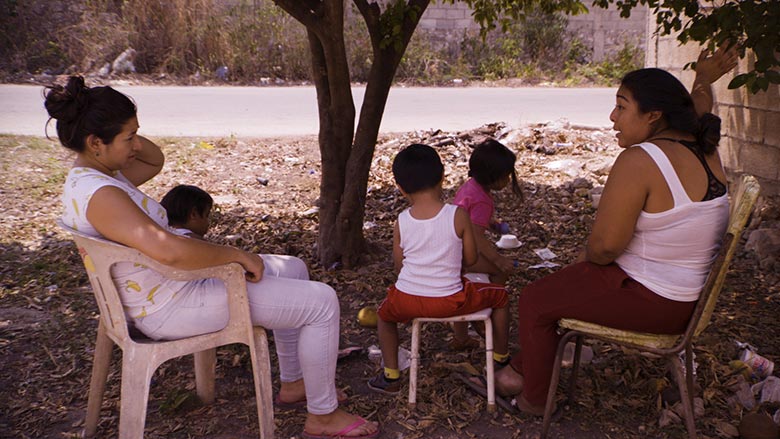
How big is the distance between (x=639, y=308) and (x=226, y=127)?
26.1ft

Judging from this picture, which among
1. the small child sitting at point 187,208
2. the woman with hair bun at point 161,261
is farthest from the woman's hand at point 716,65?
the small child sitting at point 187,208

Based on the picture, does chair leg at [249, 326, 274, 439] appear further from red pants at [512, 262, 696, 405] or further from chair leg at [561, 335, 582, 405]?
chair leg at [561, 335, 582, 405]

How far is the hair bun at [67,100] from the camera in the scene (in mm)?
2580

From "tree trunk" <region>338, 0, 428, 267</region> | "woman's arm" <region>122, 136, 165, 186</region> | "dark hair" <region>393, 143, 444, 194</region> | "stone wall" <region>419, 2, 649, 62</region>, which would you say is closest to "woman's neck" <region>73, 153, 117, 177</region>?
"woman's arm" <region>122, 136, 165, 186</region>

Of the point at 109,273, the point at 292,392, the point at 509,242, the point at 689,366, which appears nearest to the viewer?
the point at 109,273

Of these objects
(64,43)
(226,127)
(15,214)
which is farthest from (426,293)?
(64,43)

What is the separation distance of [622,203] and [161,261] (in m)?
1.72

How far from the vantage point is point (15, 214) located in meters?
6.56

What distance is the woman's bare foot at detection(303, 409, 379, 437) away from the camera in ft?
10.1

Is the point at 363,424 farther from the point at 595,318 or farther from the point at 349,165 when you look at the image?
the point at 349,165

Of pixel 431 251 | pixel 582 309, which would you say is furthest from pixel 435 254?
pixel 582 309

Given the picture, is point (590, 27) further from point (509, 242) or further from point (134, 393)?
point (134, 393)

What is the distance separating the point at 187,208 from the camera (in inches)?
131

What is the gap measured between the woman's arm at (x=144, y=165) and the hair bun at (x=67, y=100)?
60 centimetres
